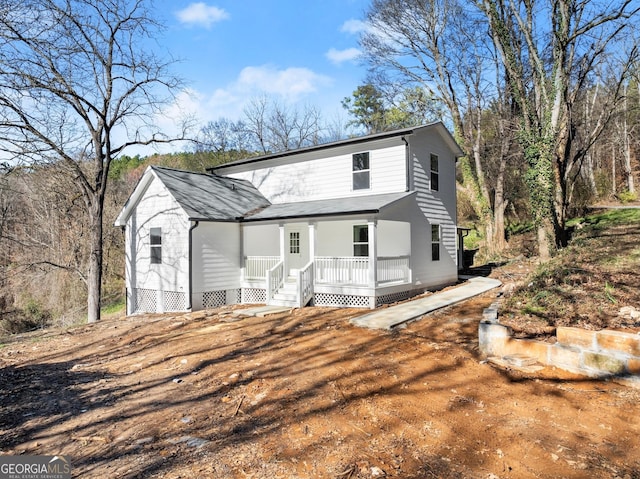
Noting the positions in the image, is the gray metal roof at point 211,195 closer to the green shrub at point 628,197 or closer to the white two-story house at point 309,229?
the white two-story house at point 309,229

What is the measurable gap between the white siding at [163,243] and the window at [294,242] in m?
4.51

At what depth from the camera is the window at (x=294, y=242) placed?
1580cm

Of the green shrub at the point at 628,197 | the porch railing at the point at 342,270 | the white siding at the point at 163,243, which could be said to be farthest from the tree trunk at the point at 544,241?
the green shrub at the point at 628,197

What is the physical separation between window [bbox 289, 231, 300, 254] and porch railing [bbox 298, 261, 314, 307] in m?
3.65

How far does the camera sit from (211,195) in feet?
48.6

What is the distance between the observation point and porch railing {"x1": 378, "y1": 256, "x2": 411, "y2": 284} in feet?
38.5

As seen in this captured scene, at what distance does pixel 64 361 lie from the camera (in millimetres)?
7996

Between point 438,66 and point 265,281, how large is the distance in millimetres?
18589

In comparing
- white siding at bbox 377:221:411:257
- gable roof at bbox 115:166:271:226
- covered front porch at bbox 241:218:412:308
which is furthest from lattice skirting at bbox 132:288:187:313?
white siding at bbox 377:221:411:257

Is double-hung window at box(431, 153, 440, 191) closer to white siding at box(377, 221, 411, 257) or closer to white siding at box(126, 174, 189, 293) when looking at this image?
white siding at box(377, 221, 411, 257)

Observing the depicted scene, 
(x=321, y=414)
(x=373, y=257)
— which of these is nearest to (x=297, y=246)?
(x=373, y=257)

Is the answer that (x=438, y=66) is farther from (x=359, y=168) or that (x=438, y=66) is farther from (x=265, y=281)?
(x=265, y=281)

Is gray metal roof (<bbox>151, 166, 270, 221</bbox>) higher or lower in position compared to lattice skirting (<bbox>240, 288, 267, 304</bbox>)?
higher

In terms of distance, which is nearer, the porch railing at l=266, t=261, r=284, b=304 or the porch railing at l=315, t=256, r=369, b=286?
the porch railing at l=315, t=256, r=369, b=286
